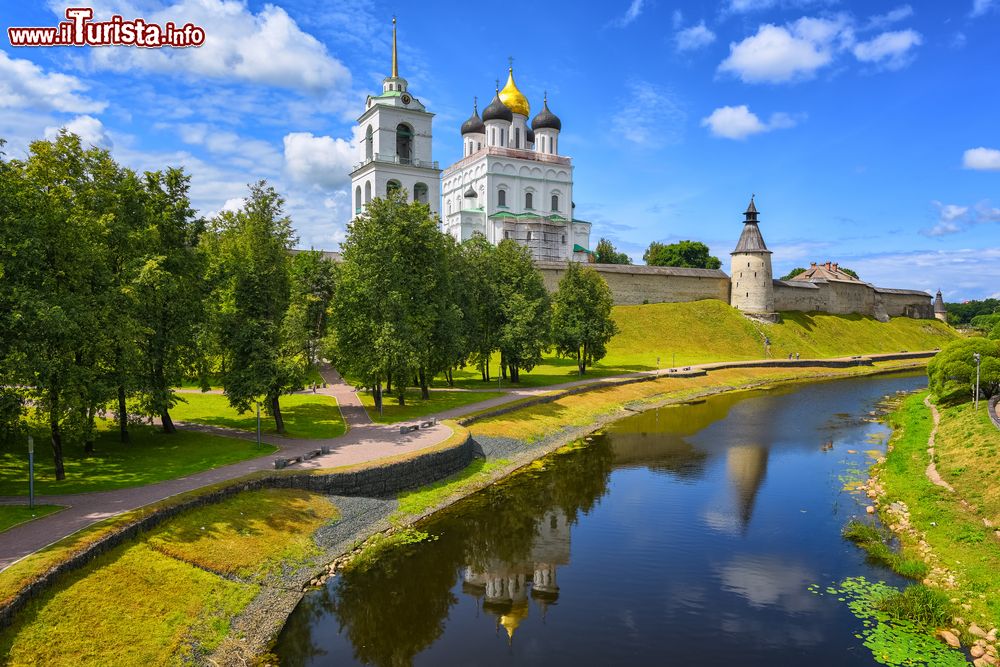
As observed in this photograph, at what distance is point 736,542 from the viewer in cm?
1753

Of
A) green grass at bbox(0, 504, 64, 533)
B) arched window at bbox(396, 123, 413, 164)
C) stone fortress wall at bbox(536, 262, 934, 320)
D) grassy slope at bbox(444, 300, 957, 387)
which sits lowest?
green grass at bbox(0, 504, 64, 533)

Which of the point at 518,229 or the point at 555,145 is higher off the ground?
the point at 555,145

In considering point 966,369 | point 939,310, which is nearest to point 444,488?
point 966,369

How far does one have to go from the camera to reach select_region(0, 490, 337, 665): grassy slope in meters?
10.6

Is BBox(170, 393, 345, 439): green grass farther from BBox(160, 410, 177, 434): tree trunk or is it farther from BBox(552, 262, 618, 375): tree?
BBox(552, 262, 618, 375): tree

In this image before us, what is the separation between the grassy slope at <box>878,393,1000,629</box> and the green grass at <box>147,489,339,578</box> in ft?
50.5

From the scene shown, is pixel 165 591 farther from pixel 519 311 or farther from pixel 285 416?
pixel 519 311

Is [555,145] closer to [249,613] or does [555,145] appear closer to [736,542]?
[736,542]

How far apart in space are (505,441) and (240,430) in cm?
1091

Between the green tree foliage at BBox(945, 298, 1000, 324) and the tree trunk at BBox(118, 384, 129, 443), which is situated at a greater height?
the green tree foliage at BBox(945, 298, 1000, 324)

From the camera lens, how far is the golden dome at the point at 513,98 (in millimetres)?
77500

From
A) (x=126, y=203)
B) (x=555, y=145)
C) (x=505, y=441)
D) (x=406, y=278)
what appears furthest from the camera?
(x=555, y=145)

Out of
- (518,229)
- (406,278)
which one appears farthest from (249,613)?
(518,229)

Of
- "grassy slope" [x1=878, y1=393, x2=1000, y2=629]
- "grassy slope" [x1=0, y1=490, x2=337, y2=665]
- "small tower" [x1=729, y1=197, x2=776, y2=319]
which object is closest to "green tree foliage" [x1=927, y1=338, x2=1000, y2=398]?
"grassy slope" [x1=878, y1=393, x2=1000, y2=629]
